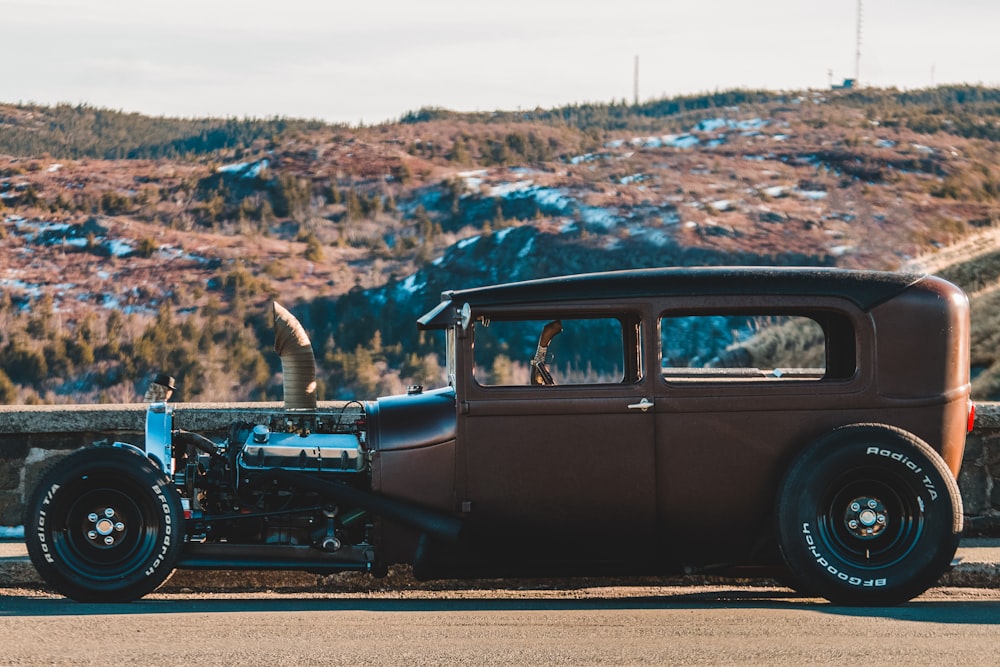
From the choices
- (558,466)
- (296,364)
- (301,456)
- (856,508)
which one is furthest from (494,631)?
(296,364)

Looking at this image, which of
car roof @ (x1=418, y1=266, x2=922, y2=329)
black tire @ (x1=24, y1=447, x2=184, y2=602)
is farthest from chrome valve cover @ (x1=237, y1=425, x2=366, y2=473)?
car roof @ (x1=418, y1=266, x2=922, y2=329)

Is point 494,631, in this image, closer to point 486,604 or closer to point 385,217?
point 486,604

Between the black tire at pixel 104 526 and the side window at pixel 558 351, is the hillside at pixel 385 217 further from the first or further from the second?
the black tire at pixel 104 526

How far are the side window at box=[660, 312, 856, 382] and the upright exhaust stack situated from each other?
2.16 m

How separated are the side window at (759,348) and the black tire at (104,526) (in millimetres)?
2845

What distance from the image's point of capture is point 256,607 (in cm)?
624

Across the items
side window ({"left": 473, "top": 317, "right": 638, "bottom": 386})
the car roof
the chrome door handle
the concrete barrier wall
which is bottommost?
side window ({"left": 473, "top": 317, "right": 638, "bottom": 386})

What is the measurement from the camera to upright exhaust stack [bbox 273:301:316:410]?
282 inches

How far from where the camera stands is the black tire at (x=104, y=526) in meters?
6.30

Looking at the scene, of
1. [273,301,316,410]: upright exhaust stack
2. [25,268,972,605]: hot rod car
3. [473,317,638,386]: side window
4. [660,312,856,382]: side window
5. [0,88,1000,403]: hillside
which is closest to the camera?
[25,268,972,605]: hot rod car

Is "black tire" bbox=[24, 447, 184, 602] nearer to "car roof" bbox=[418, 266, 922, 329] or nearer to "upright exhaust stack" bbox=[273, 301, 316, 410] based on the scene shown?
"upright exhaust stack" bbox=[273, 301, 316, 410]

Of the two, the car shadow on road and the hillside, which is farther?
the hillside

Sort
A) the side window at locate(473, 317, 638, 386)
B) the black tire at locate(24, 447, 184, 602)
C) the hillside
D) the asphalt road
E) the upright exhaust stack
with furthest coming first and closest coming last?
the hillside
the side window at locate(473, 317, 638, 386)
the upright exhaust stack
the black tire at locate(24, 447, 184, 602)
the asphalt road

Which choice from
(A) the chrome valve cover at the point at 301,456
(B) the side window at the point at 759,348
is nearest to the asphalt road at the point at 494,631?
(A) the chrome valve cover at the point at 301,456
